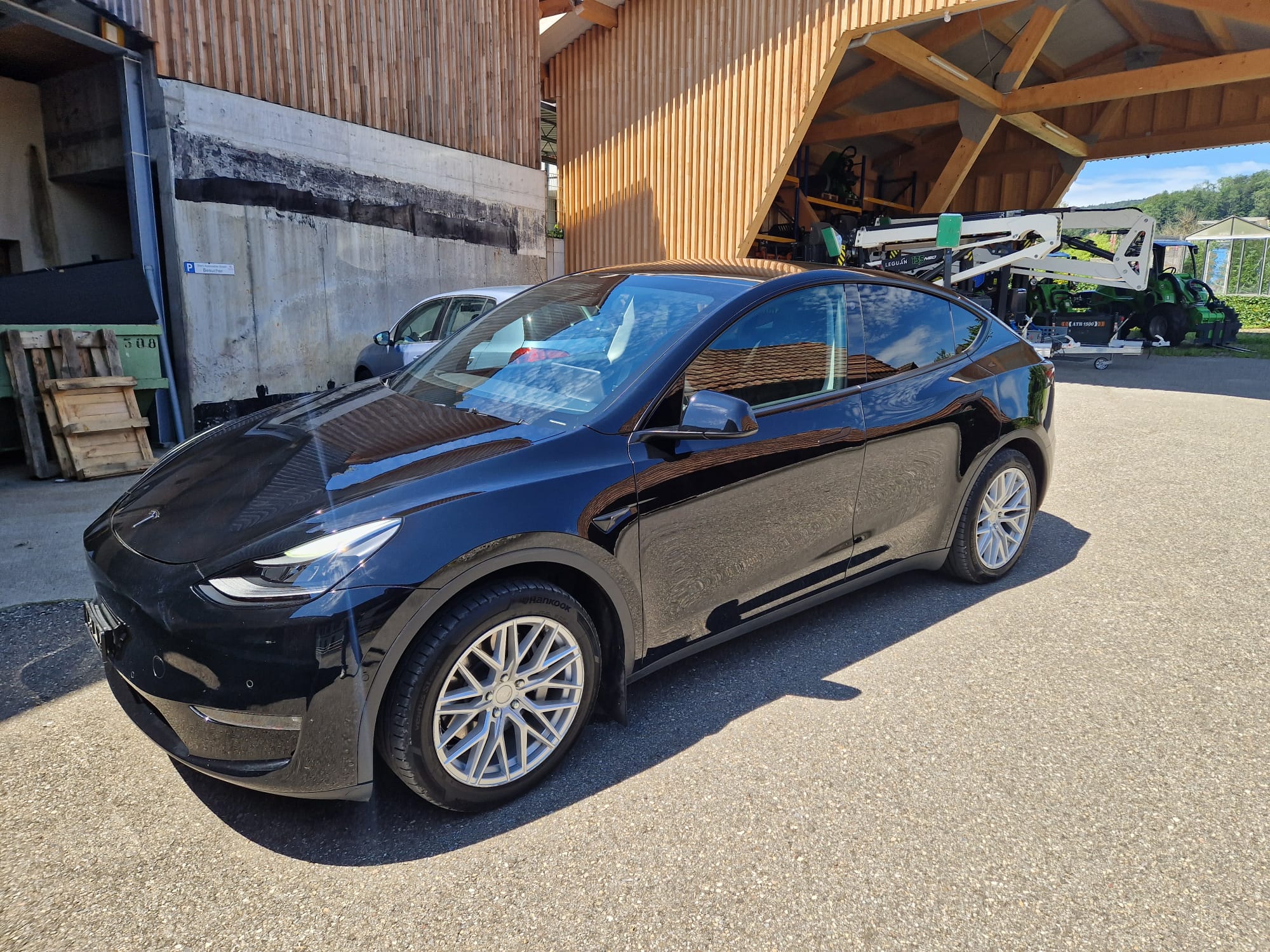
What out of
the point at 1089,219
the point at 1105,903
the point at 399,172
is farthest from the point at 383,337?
the point at 1089,219

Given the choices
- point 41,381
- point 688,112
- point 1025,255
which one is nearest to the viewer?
point 41,381

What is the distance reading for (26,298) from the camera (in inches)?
277

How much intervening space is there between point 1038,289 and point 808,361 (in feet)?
58.6

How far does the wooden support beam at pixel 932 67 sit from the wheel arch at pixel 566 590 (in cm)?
1239

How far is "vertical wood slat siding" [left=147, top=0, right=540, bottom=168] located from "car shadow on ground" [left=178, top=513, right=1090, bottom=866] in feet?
26.8

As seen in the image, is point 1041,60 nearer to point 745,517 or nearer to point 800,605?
point 800,605

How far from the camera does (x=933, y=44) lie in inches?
616

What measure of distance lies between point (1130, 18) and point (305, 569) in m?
22.1

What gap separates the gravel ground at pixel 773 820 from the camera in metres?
2.01

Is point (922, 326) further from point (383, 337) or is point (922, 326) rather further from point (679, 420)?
point (383, 337)

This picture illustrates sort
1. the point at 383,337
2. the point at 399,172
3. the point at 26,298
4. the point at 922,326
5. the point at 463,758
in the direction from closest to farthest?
1. the point at 463,758
2. the point at 922,326
3. the point at 26,298
4. the point at 383,337
5. the point at 399,172

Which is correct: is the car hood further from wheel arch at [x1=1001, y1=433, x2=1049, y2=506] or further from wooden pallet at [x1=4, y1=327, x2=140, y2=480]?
wooden pallet at [x1=4, y1=327, x2=140, y2=480]

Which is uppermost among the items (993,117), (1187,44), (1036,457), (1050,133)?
(1187,44)

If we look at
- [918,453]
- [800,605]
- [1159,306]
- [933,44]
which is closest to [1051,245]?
[933,44]
